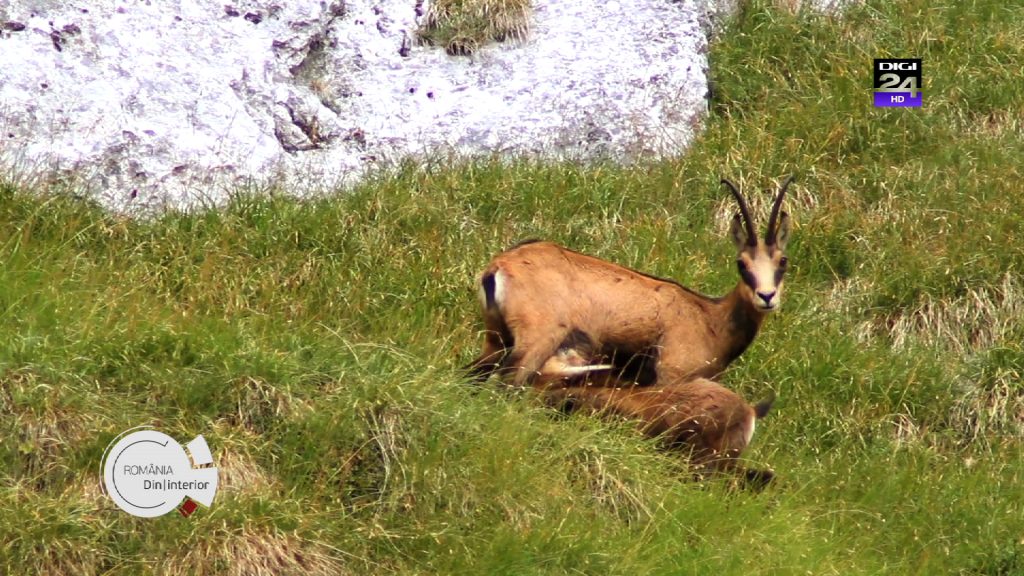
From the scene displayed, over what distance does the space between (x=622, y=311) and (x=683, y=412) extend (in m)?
0.84

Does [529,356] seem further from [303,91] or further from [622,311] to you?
[303,91]

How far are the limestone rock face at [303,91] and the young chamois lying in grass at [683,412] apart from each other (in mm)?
2916

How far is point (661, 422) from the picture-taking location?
859cm

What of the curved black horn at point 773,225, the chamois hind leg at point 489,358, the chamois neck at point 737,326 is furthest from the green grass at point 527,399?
the curved black horn at point 773,225

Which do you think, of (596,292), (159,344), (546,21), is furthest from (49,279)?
(546,21)

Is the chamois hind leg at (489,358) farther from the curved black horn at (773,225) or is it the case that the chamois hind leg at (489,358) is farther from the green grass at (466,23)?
the green grass at (466,23)

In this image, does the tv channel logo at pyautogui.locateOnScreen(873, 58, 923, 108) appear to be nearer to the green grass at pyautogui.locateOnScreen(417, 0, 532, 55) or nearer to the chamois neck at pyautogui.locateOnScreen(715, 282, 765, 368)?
the green grass at pyautogui.locateOnScreen(417, 0, 532, 55)

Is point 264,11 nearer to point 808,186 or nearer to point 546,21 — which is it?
point 546,21

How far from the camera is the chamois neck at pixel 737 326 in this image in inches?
374

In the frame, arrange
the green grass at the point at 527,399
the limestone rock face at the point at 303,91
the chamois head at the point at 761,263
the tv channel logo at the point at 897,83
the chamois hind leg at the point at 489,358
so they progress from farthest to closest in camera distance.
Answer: the tv channel logo at the point at 897,83 < the limestone rock face at the point at 303,91 < the chamois head at the point at 761,263 < the chamois hind leg at the point at 489,358 < the green grass at the point at 527,399

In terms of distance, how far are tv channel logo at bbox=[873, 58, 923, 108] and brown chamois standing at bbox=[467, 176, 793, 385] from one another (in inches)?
95.4

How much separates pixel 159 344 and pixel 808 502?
3.35 meters

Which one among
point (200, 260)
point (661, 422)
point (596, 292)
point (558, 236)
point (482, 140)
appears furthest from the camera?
point (482, 140)

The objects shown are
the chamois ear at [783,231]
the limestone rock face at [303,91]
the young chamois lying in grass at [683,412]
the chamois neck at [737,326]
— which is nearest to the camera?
the young chamois lying in grass at [683,412]
